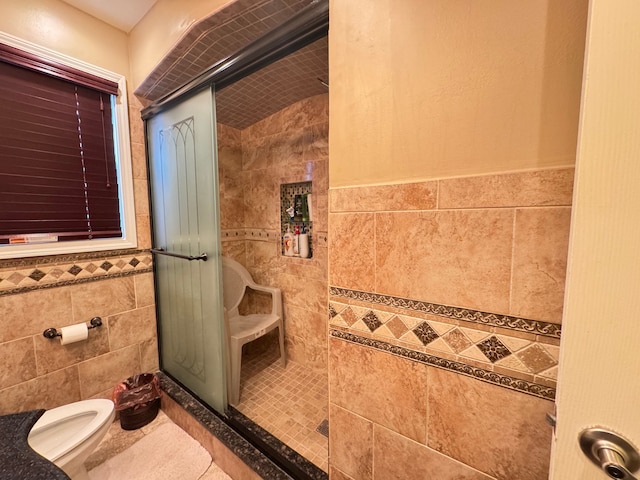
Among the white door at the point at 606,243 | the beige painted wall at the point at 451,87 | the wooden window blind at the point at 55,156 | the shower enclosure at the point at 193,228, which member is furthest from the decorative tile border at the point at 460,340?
the wooden window blind at the point at 55,156

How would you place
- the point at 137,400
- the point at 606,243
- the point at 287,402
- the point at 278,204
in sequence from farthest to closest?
1. the point at 278,204
2. the point at 287,402
3. the point at 137,400
4. the point at 606,243

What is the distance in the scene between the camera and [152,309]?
1668mm

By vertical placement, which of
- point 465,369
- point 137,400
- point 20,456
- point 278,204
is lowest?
point 137,400

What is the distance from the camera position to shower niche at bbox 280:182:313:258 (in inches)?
74.6

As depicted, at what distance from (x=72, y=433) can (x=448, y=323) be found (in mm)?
1701

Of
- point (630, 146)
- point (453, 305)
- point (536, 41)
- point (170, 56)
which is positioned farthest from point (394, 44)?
point (170, 56)

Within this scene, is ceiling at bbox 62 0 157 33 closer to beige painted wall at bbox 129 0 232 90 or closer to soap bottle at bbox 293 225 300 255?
beige painted wall at bbox 129 0 232 90

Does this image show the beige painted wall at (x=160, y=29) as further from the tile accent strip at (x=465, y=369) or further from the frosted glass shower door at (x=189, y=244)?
the tile accent strip at (x=465, y=369)

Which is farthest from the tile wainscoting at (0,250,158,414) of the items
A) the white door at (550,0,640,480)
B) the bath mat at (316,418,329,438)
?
the white door at (550,0,640,480)

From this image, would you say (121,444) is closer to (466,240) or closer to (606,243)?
(466,240)

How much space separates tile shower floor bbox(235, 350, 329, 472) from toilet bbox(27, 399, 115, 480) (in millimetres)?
728

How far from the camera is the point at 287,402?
1.64 meters

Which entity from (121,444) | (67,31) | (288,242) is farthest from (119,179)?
(121,444)

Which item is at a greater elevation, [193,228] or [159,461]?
[193,228]
